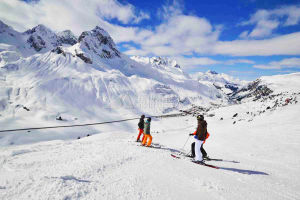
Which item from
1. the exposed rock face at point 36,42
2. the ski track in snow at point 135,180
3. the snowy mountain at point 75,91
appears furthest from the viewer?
the exposed rock face at point 36,42

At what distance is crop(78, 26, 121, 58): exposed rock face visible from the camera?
16588 centimetres

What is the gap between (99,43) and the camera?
17875cm

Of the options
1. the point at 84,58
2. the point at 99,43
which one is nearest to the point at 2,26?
the point at 99,43

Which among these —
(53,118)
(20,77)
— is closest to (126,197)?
(53,118)

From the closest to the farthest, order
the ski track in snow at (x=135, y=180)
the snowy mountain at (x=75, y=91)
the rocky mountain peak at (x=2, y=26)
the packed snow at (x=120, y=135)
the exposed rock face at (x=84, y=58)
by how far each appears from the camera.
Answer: the ski track in snow at (x=135, y=180) → the packed snow at (x=120, y=135) → the snowy mountain at (x=75, y=91) → the exposed rock face at (x=84, y=58) → the rocky mountain peak at (x=2, y=26)

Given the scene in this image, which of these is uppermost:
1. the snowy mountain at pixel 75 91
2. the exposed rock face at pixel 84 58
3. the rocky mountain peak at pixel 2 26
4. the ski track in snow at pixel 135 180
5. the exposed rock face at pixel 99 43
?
the rocky mountain peak at pixel 2 26

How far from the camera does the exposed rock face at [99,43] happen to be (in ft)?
544

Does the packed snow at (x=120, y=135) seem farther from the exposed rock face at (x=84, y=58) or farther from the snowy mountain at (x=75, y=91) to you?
the exposed rock face at (x=84, y=58)

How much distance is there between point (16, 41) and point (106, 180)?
25489 cm

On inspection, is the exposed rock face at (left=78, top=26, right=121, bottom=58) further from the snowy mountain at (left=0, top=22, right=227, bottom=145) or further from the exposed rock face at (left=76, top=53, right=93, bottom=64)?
the exposed rock face at (left=76, top=53, right=93, bottom=64)

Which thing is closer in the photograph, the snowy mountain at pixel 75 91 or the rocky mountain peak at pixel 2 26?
the snowy mountain at pixel 75 91

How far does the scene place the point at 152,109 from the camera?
360 ft

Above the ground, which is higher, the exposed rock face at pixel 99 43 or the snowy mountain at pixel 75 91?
the exposed rock face at pixel 99 43

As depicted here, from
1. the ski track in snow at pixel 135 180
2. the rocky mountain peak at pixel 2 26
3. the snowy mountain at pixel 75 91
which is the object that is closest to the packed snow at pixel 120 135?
the ski track in snow at pixel 135 180
